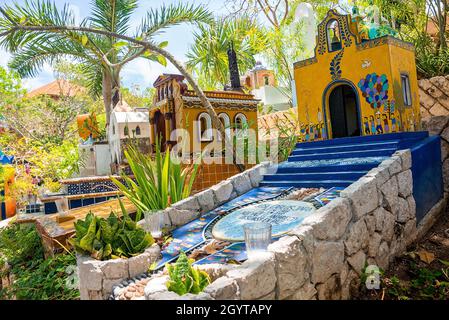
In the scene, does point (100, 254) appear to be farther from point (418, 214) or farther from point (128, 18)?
point (128, 18)

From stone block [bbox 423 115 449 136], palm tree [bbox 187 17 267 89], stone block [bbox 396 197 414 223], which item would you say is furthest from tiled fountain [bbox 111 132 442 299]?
palm tree [bbox 187 17 267 89]

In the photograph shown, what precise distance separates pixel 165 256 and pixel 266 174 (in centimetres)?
307

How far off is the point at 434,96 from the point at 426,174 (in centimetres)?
341

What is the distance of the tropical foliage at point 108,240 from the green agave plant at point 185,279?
90cm

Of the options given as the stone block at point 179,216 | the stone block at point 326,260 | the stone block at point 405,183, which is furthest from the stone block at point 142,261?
the stone block at point 405,183

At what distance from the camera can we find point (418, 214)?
201 inches

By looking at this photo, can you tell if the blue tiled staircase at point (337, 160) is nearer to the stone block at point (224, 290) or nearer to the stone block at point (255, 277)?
the stone block at point (255, 277)

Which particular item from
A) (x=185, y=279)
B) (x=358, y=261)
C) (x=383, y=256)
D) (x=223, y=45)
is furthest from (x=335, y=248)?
(x=223, y=45)

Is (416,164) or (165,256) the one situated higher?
(416,164)

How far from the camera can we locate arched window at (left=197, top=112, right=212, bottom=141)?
9.67 meters

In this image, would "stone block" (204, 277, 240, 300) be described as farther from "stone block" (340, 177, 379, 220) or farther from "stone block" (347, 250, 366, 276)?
"stone block" (340, 177, 379, 220)

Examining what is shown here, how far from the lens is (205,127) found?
9.88 meters

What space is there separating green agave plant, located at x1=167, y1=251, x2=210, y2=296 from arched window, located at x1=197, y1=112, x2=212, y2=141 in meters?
6.96
